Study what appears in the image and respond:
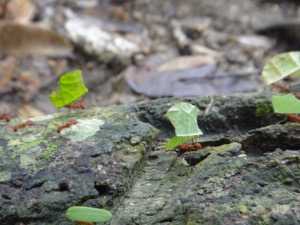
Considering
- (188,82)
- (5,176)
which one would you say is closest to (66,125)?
(5,176)

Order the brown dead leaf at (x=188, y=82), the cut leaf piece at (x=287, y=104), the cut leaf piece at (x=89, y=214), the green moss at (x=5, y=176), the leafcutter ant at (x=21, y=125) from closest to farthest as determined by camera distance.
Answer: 1. the cut leaf piece at (x=89, y=214)
2. the green moss at (x=5, y=176)
3. the cut leaf piece at (x=287, y=104)
4. the leafcutter ant at (x=21, y=125)
5. the brown dead leaf at (x=188, y=82)

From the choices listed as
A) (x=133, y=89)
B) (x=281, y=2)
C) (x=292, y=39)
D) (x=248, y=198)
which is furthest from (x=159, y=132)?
(x=281, y=2)

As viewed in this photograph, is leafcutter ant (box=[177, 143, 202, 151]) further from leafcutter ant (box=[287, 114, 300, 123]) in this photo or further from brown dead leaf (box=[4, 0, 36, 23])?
brown dead leaf (box=[4, 0, 36, 23])

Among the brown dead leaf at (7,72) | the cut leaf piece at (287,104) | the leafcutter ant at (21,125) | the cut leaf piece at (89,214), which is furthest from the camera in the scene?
the brown dead leaf at (7,72)

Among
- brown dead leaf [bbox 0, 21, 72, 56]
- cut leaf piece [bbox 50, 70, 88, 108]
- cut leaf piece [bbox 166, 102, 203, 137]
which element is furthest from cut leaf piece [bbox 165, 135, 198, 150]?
brown dead leaf [bbox 0, 21, 72, 56]

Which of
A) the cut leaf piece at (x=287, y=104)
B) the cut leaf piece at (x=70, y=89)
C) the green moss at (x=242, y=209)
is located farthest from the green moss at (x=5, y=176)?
the cut leaf piece at (x=287, y=104)

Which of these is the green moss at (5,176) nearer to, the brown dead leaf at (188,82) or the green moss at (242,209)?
the green moss at (242,209)

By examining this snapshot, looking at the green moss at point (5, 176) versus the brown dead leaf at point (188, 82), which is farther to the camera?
the brown dead leaf at point (188, 82)
